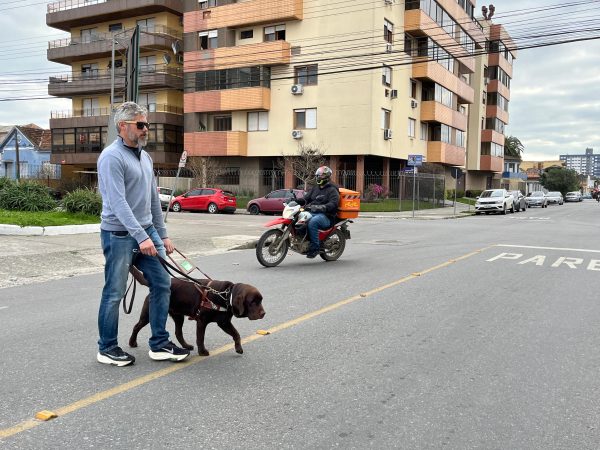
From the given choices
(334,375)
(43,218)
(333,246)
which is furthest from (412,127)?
(334,375)

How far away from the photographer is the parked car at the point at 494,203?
114 ft

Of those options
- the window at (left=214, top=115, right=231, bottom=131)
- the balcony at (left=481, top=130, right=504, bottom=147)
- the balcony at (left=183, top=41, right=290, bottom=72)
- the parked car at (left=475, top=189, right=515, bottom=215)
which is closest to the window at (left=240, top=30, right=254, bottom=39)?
the balcony at (left=183, top=41, right=290, bottom=72)

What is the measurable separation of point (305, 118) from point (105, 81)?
18974 mm

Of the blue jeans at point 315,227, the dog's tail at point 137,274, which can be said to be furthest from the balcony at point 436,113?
the dog's tail at point 137,274

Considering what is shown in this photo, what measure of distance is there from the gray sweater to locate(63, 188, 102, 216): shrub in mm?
13274

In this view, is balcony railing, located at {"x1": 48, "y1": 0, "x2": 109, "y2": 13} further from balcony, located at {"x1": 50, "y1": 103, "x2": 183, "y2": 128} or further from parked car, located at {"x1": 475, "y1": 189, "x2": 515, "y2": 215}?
parked car, located at {"x1": 475, "y1": 189, "x2": 515, "y2": 215}

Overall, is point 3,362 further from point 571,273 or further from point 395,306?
point 571,273

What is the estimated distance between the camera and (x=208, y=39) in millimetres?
42344

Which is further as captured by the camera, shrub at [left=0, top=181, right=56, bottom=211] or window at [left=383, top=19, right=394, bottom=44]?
window at [left=383, top=19, right=394, bottom=44]

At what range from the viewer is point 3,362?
467 centimetres

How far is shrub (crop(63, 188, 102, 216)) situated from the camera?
16891 mm

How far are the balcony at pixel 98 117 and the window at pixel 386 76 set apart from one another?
17.5 m

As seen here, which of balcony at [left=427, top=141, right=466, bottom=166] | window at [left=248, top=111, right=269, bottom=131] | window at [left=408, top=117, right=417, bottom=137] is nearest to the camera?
window at [left=248, top=111, right=269, bottom=131]

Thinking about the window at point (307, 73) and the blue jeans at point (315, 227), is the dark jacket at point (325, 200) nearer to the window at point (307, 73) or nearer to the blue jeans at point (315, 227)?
the blue jeans at point (315, 227)
